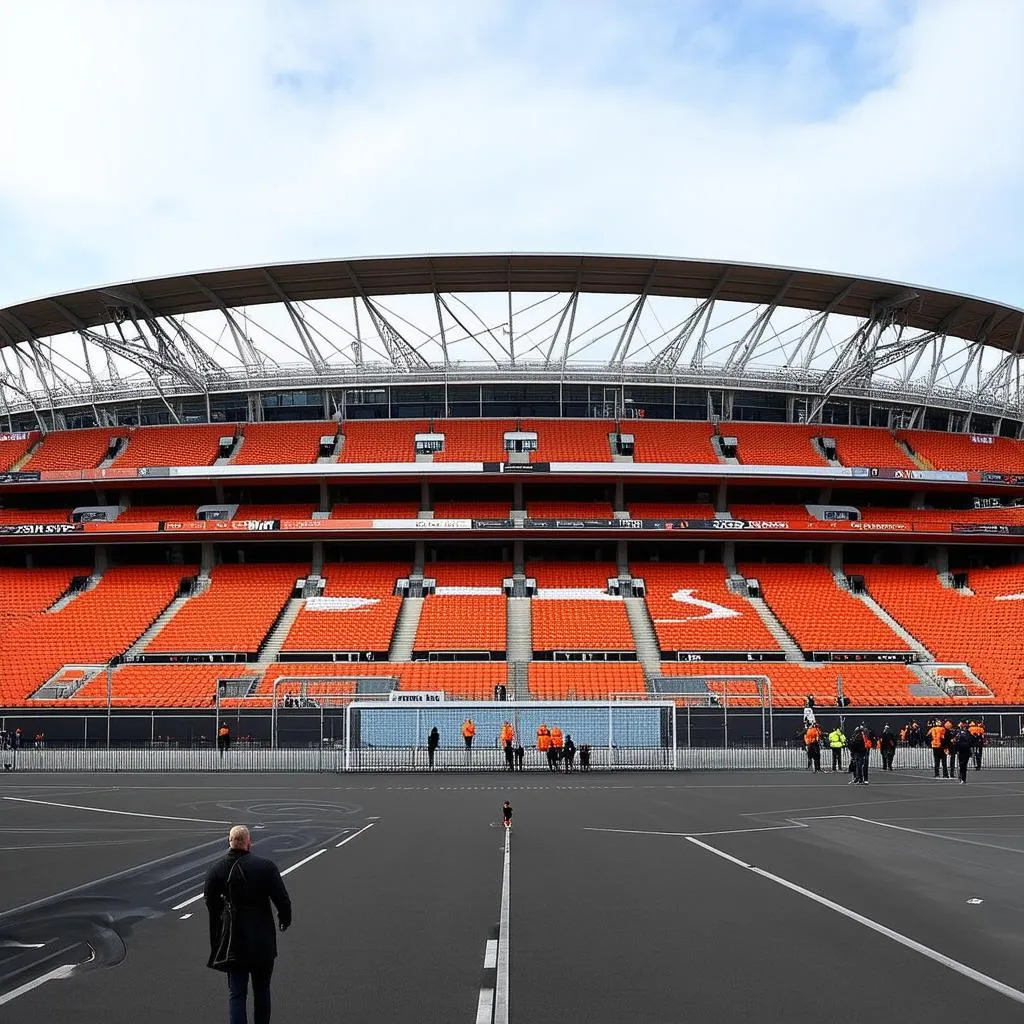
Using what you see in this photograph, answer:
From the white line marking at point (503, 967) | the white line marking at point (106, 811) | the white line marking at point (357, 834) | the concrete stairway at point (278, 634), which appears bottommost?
the white line marking at point (106, 811)

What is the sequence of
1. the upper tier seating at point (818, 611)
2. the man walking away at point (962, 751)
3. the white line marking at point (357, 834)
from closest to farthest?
1. the white line marking at point (357, 834)
2. the man walking away at point (962, 751)
3. the upper tier seating at point (818, 611)

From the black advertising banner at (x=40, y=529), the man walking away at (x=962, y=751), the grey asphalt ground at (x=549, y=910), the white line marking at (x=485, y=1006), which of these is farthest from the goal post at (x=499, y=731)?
the white line marking at (x=485, y=1006)

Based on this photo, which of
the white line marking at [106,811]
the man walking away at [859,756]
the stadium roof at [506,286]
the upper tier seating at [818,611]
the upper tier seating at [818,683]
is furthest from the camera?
the stadium roof at [506,286]

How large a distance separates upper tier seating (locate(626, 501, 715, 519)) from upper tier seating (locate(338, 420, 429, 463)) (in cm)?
1332

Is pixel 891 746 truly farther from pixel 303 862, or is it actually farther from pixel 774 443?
pixel 774 443

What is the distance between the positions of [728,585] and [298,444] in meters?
26.0

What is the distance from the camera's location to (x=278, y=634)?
51312 millimetres

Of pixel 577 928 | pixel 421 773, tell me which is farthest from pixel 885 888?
pixel 421 773

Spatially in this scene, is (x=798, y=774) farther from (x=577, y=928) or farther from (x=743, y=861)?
(x=577, y=928)

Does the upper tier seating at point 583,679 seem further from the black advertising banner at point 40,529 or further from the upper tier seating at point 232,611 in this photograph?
the black advertising banner at point 40,529

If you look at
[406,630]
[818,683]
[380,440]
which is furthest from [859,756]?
[380,440]

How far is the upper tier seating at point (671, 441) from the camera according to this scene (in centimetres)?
5884

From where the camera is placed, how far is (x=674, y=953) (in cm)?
918

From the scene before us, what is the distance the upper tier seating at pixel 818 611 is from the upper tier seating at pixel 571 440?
35.8 feet
